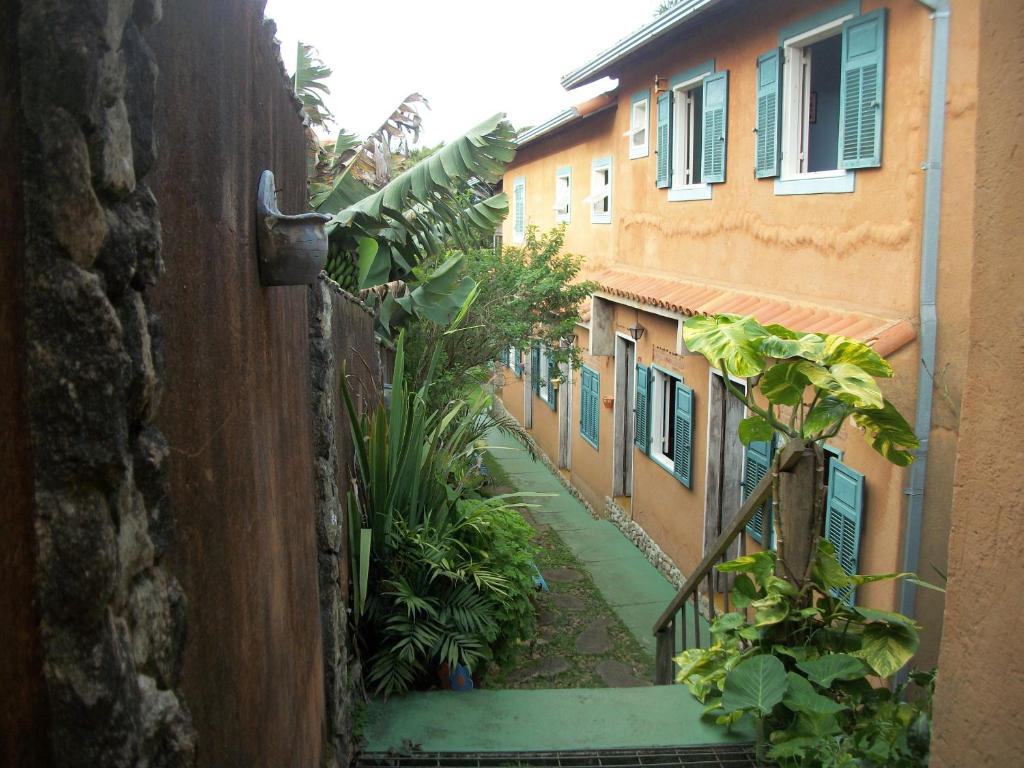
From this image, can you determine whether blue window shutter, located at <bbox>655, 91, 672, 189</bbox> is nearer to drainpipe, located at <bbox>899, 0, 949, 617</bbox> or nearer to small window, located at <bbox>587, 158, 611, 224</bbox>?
small window, located at <bbox>587, 158, 611, 224</bbox>

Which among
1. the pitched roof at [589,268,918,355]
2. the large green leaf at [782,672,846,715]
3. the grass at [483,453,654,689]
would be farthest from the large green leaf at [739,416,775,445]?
the grass at [483,453,654,689]

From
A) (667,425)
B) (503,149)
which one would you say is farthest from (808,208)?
(667,425)

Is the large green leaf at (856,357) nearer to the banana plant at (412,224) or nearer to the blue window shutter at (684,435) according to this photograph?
the banana plant at (412,224)

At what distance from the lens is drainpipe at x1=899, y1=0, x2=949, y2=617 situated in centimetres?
638

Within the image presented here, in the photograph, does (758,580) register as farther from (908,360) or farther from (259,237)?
(259,237)

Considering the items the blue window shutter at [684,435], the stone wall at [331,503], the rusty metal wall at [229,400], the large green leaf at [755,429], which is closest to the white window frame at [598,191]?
the blue window shutter at [684,435]

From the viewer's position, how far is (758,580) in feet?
18.1

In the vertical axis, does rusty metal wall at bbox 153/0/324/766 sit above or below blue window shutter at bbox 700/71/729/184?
below

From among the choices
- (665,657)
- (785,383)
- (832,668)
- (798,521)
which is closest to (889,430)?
(785,383)

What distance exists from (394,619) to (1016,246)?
3.93 meters

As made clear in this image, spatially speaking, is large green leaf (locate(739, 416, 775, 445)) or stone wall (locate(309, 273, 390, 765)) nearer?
stone wall (locate(309, 273, 390, 765))

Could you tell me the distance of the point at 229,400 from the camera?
7.84ft

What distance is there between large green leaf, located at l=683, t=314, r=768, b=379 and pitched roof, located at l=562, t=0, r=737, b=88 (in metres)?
4.51

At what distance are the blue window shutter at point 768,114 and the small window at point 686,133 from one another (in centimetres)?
228
